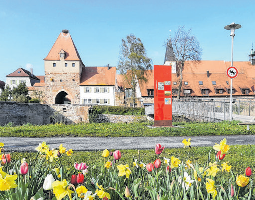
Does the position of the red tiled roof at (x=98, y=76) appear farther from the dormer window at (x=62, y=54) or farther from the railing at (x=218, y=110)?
the railing at (x=218, y=110)

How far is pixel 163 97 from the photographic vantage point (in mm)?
12430

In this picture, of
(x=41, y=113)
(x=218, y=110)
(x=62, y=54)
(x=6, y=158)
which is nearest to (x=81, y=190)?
(x=6, y=158)

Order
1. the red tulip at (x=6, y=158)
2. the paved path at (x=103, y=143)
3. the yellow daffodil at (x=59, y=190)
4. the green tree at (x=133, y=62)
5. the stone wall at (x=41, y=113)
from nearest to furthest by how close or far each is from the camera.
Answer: the yellow daffodil at (x=59, y=190)
the red tulip at (x=6, y=158)
the paved path at (x=103, y=143)
the stone wall at (x=41, y=113)
the green tree at (x=133, y=62)

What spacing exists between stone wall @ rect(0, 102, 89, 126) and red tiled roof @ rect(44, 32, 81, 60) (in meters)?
18.4

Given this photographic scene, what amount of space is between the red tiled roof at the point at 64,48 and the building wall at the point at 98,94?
7.31m

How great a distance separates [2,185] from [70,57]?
160 feet

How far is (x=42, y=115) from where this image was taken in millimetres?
31094

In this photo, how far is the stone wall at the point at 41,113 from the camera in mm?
24395

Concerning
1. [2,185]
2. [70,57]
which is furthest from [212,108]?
[70,57]

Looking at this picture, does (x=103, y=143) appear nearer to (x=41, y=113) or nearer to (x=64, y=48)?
(x=41, y=113)

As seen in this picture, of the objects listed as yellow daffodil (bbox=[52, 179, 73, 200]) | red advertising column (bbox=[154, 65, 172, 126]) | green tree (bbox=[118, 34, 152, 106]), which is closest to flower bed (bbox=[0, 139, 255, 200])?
yellow daffodil (bbox=[52, 179, 73, 200])

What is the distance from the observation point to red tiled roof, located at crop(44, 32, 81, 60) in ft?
157

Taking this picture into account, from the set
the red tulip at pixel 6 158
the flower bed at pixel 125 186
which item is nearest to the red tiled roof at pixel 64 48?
the red tulip at pixel 6 158

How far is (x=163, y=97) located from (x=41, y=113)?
23167 mm
